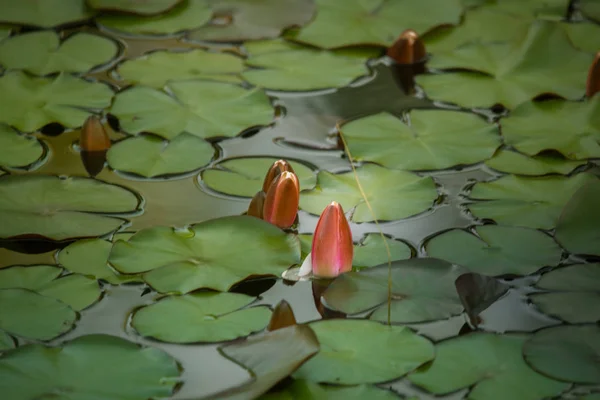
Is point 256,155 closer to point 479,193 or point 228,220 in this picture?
point 228,220

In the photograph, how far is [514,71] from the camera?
2441 mm

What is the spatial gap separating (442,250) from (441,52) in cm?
105

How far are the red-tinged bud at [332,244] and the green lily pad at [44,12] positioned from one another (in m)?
1.46

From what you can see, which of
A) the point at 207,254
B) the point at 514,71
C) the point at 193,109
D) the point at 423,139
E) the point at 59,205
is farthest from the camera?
the point at 514,71

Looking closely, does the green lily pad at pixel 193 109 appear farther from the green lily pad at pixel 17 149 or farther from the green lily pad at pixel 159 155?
the green lily pad at pixel 17 149

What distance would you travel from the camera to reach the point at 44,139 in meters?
2.14

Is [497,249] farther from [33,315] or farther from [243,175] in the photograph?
[33,315]

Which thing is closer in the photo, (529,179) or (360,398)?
(360,398)

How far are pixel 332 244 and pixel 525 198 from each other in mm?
523

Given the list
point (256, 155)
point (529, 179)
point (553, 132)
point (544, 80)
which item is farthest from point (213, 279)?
point (544, 80)

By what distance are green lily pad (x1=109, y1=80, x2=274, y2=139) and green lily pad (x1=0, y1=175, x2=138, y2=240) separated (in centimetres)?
28

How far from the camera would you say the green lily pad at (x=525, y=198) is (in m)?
1.83

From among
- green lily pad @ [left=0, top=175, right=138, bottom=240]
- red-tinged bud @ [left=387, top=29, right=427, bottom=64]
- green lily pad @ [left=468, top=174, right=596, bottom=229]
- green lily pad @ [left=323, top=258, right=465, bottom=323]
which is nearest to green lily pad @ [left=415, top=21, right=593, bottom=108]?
red-tinged bud @ [left=387, top=29, right=427, bottom=64]

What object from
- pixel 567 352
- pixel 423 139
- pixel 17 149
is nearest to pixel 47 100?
pixel 17 149
